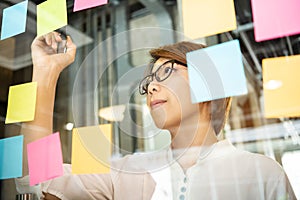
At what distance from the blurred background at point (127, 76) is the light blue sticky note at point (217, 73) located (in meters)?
0.01

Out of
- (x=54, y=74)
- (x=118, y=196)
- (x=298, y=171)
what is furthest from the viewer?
(x=54, y=74)

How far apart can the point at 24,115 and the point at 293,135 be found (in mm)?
580

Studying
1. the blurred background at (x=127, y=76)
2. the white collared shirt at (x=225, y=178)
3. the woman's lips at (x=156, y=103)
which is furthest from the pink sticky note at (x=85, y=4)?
the white collared shirt at (x=225, y=178)

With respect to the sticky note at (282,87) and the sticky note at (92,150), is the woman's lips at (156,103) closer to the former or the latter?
the sticky note at (92,150)

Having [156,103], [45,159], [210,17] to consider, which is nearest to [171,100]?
[156,103]

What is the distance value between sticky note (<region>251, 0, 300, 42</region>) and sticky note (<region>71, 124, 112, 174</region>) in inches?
14.3

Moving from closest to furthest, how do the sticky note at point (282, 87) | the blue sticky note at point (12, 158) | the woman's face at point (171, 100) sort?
the sticky note at point (282, 87) < the woman's face at point (171, 100) < the blue sticky note at point (12, 158)

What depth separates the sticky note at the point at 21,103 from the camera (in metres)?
0.79

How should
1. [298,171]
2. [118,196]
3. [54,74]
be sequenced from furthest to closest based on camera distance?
1. [54,74]
2. [118,196]
3. [298,171]

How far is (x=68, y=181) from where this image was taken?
2.39 ft

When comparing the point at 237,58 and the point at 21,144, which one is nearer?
the point at 237,58

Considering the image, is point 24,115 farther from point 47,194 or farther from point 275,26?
point 275,26

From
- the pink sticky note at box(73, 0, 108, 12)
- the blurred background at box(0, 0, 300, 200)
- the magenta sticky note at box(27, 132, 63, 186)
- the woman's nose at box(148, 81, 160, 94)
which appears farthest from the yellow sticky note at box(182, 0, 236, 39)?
the magenta sticky note at box(27, 132, 63, 186)

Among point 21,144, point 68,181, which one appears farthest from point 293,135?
point 21,144
